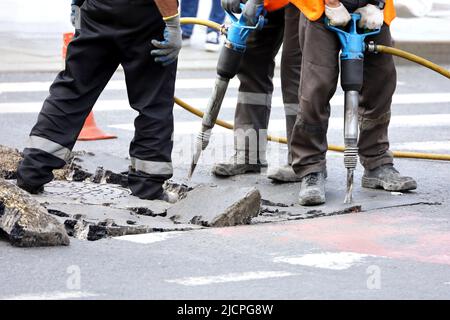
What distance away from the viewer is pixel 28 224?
6.04 metres

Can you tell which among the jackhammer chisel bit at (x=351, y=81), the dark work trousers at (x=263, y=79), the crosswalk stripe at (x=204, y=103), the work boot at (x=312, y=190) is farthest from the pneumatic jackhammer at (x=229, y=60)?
the crosswalk stripe at (x=204, y=103)

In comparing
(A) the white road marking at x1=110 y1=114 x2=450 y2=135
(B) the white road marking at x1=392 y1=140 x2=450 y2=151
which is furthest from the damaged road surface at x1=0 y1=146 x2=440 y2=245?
(A) the white road marking at x1=110 y1=114 x2=450 y2=135

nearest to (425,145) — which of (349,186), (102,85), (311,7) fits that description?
(349,186)

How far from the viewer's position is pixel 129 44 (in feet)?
23.8

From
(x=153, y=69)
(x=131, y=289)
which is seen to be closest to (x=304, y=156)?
(x=153, y=69)

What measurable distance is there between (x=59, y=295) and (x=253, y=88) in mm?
3470

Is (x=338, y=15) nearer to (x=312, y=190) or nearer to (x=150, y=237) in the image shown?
(x=312, y=190)

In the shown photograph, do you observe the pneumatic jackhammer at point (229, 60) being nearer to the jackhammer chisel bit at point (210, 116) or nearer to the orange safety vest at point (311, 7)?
the jackhammer chisel bit at point (210, 116)

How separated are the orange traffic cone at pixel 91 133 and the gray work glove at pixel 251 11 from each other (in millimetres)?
2404

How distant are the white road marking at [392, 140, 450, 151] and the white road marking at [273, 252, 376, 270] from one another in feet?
12.2

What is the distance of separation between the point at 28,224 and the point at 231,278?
1.10 metres

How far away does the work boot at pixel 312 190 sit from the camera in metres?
7.42

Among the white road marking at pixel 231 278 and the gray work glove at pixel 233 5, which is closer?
the white road marking at pixel 231 278

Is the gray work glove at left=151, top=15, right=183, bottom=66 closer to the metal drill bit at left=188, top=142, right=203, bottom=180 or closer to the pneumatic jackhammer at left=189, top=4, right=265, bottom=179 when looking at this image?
the pneumatic jackhammer at left=189, top=4, right=265, bottom=179
